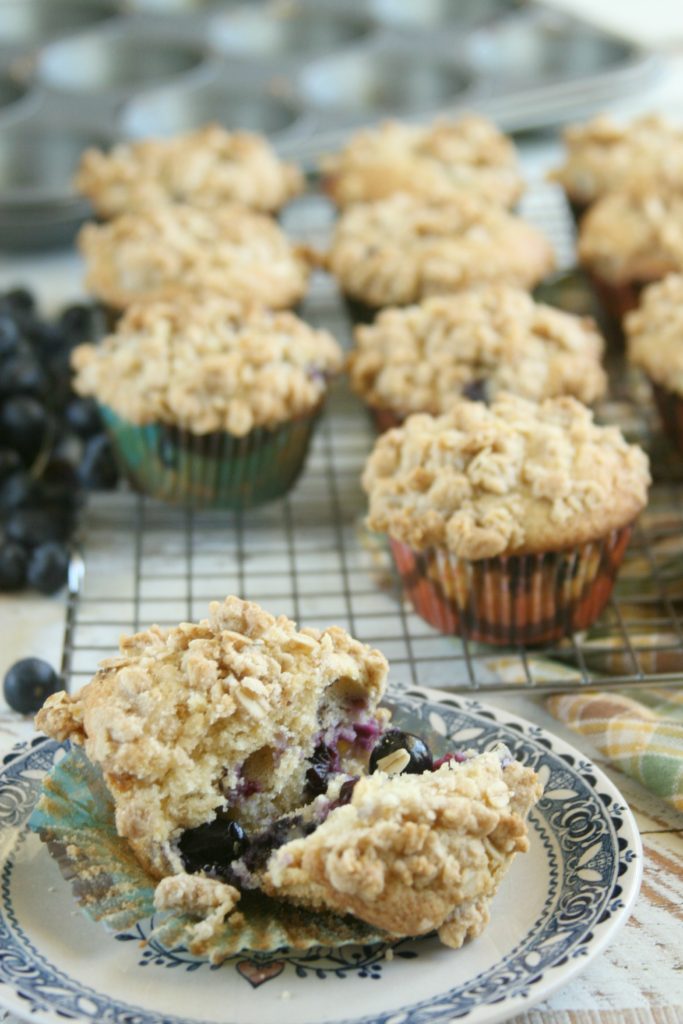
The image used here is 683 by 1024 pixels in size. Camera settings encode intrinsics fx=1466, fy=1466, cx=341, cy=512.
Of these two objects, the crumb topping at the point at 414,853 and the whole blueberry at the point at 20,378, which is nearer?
the crumb topping at the point at 414,853

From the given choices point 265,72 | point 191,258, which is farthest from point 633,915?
point 265,72

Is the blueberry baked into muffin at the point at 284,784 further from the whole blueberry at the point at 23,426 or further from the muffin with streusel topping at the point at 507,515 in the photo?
the whole blueberry at the point at 23,426

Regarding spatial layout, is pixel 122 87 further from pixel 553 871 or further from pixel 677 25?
pixel 553 871

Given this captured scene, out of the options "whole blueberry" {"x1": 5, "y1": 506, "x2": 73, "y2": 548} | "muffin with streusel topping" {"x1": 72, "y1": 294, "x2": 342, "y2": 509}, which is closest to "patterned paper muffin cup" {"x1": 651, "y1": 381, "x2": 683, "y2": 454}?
"muffin with streusel topping" {"x1": 72, "y1": 294, "x2": 342, "y2": 509}

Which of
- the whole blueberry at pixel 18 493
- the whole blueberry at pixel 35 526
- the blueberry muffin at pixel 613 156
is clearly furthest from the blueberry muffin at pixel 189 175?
the whole blueberry at pixel 35 526

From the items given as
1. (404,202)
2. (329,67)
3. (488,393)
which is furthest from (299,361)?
(329,67)

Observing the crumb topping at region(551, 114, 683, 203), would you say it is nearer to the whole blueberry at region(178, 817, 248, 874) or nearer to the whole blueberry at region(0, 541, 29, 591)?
the whole blueberry at region(0, 541, 29, 591)
